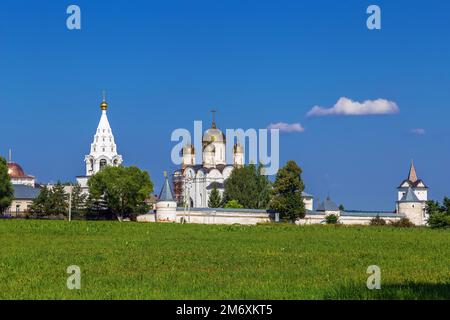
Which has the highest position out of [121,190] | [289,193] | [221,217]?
[121,190]

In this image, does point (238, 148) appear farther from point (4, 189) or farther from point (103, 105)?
point (4, 189)

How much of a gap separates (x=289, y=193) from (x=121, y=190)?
17.3 metres

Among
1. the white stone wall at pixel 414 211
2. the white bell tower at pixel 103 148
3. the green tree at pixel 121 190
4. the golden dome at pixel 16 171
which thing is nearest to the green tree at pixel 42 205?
the green tree at pixel 121 190

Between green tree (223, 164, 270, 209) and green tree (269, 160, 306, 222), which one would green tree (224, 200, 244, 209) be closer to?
green tree (223, 164, 270, 209)

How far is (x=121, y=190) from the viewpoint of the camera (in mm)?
96625

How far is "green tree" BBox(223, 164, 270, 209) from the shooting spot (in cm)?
11381

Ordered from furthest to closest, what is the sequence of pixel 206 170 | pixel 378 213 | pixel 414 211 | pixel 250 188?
pixel 206 170, pixel 414 211, pixel 250 188, pixel 378 213

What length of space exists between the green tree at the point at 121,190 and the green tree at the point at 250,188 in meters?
17.5

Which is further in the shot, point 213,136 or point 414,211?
point 213,136

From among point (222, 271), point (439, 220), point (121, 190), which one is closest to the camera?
point (222, 271)

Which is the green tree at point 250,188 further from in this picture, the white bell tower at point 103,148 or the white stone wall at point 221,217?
the white bell tower at point 103,148

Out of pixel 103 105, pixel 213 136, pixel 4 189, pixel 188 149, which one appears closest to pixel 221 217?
pixel 4 189

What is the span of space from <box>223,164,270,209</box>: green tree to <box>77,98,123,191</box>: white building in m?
21.0

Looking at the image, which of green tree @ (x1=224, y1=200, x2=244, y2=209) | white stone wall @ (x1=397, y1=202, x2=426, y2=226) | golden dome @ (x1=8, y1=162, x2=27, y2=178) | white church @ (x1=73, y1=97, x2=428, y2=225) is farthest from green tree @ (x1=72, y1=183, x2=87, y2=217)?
golden dome @ (x1=8, y1=162, x2=27, y2=178)
